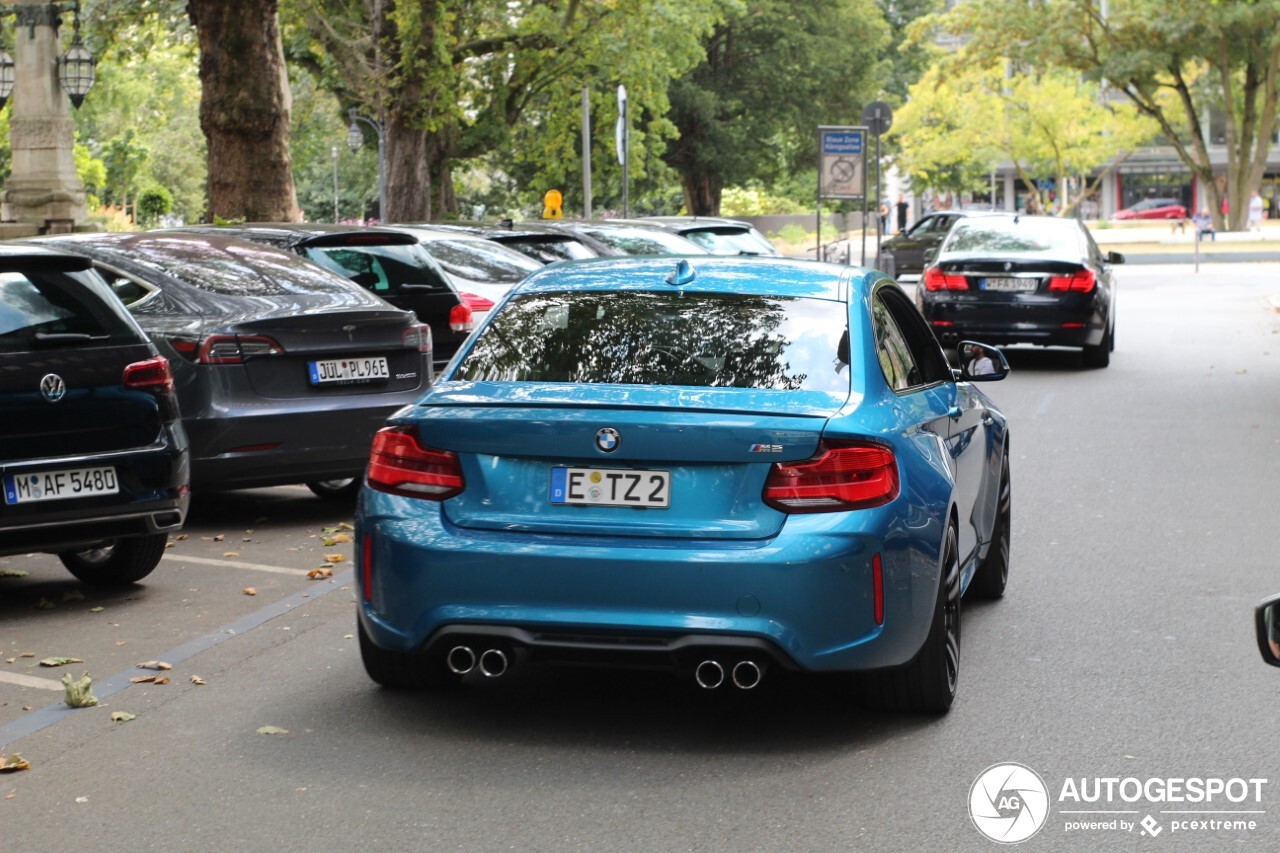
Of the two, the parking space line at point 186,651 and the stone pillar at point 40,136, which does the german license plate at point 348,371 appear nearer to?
the parking space line at point 186,651

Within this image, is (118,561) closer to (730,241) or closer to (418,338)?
(418,338)

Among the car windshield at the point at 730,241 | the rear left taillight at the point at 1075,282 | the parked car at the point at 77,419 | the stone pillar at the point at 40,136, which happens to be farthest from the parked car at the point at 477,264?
the stone pillar at the point at 40,136

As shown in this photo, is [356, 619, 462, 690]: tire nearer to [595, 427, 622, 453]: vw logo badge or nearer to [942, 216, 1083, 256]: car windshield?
[595, 427, 622, 453]: vw logo badge

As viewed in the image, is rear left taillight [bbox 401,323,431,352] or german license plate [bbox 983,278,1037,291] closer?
rear left taillight [bbox 401,323,431,352]

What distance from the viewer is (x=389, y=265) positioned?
1292 centimetres

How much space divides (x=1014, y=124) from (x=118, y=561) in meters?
70.5

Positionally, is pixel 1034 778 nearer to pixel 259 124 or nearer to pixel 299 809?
pixel 299 809

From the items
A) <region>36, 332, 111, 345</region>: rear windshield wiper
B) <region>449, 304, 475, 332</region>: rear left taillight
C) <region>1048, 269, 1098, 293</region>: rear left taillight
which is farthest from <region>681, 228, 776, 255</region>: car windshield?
<region>36, 332, 111, 345</region>: rear windshield wiper

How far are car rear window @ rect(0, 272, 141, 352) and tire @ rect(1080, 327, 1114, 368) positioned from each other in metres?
13.6

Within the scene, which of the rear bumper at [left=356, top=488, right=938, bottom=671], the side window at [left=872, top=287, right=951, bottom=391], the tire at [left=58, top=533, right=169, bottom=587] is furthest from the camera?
the tire at [left=58, top=533, right=169, bottom=587]

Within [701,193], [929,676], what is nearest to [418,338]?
[929,676]

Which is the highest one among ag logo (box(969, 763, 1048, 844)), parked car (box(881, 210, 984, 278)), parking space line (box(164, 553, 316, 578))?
ag logo (box(969, 763, 1048, 844))

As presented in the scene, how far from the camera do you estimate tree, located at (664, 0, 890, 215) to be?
58.8 metres

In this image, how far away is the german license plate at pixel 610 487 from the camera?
18.4ft
